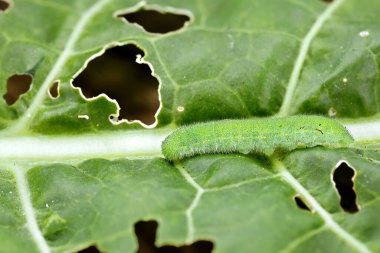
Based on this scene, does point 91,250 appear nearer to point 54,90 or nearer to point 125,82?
point 54,90

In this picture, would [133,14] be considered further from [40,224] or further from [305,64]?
[40,224]

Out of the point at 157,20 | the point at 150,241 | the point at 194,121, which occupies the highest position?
the point at 157,20

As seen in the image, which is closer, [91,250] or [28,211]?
[91,250]

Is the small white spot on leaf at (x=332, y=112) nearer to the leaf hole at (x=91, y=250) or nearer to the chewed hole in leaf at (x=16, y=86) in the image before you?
the leaf hole at (x=91, y=250)

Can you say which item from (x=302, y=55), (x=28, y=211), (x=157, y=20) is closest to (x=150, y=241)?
(x=28, y=211)

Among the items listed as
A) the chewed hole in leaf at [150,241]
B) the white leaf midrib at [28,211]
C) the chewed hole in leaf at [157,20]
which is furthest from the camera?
the chewed hole in leaf at [157,20]

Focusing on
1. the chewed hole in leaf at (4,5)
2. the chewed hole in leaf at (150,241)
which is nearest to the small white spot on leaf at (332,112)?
the chewed hole in leaf at (150,241)

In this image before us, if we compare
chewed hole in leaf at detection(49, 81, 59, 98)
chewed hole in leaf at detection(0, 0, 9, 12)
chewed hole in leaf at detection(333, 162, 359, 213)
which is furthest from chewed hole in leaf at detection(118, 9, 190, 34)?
chewed hole in leaf at detection(333, 162, 359, 213)
